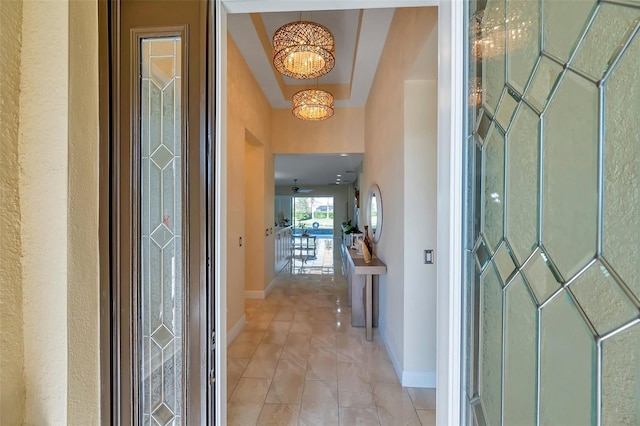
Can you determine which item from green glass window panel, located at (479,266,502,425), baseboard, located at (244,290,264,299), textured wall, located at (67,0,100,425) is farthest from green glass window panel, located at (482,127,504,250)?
baseboard, located at (244,290,264,299)

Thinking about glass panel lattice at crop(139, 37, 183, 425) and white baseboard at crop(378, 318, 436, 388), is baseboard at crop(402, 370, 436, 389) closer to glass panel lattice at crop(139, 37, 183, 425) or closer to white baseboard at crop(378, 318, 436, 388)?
white baseboard at crop(378, 318, 436, 388)

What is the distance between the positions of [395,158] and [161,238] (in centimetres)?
216

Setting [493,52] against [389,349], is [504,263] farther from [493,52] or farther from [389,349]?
[389,349]

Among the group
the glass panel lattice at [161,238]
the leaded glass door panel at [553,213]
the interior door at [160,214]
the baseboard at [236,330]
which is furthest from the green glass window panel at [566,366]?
the baseboard at [236,330]

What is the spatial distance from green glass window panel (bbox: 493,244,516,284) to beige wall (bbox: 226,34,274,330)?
2011mm

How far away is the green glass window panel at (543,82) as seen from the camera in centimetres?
57

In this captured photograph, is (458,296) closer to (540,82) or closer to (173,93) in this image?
(540,82)

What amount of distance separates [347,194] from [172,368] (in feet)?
43.5

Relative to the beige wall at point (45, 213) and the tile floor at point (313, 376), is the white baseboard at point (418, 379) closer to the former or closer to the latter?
the tile floor at point (313, 376)

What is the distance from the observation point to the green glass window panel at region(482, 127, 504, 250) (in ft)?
2.41

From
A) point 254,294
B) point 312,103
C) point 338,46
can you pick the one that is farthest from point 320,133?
point 254,294

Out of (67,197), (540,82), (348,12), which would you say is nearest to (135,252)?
(67,197)

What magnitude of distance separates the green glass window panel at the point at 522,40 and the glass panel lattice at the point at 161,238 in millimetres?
1082

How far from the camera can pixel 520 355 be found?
2.13ft
